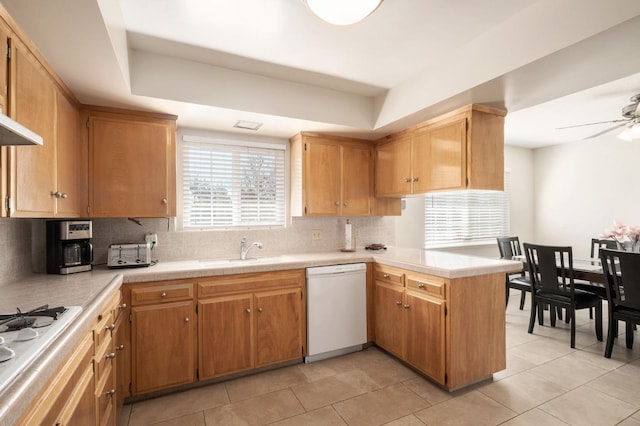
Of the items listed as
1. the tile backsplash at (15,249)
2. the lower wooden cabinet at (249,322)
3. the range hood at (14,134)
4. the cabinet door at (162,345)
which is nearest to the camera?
the range hood at (14,134)

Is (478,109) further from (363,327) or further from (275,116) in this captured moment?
(363,327)

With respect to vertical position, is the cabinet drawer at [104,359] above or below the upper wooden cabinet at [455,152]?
below

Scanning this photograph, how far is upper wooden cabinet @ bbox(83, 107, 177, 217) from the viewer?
Result: 2412 mm

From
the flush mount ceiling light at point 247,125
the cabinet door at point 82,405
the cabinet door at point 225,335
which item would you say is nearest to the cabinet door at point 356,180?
the flush mount ceiling light at point 247,125

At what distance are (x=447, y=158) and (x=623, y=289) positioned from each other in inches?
78.3

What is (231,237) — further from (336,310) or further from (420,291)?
(420,291)

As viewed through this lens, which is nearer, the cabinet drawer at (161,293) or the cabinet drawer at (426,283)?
the cabinet drawer at (161,293)

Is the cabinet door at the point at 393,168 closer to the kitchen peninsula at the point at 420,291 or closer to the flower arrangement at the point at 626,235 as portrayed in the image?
the kitchen peninsula at the point at 420,291

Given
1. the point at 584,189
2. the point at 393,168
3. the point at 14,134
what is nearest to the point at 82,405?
the point at 14,134

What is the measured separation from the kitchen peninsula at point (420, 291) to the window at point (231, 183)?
537 mm

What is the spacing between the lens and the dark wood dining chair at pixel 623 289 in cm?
265

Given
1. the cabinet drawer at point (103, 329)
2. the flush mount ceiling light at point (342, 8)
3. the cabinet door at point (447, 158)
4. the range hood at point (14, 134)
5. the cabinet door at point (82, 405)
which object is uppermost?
the flush mount ceiling light at point (342, 8)

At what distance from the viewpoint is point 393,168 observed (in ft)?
11.1

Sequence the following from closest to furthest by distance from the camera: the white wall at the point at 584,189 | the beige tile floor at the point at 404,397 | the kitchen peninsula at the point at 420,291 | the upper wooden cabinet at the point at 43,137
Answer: the upper wooden cabinet at the point at 43,137 → the kitchen peninsula at the point at 420,291 → the beige tile floor at the point at 404,397 → the white wall at the point at 584,189
